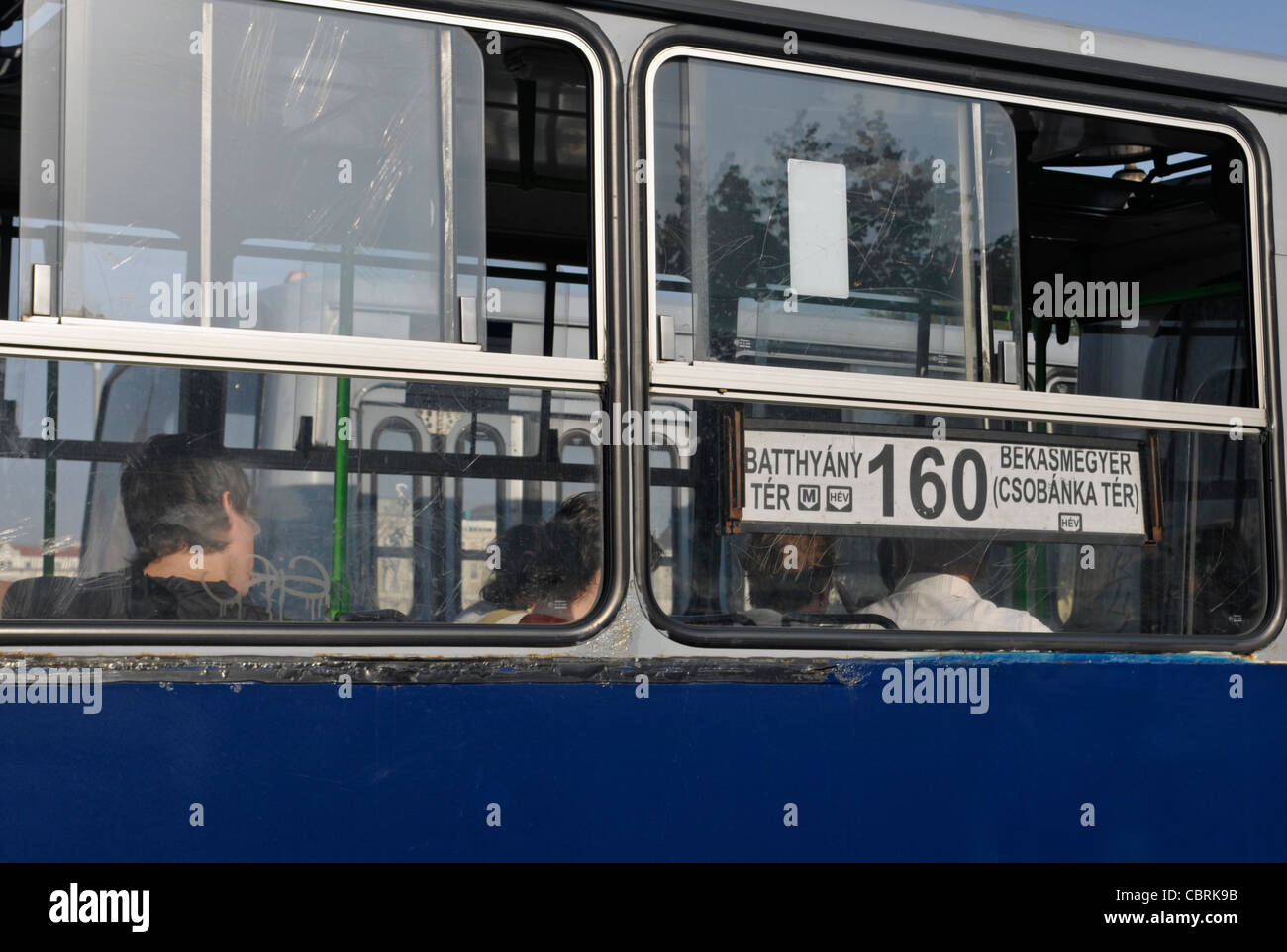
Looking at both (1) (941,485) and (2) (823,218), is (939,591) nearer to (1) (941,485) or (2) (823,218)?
(1) (941,485)

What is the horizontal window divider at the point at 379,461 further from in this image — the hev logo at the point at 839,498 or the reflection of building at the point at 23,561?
the hev logo at the point at 839,498

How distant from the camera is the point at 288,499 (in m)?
2.68

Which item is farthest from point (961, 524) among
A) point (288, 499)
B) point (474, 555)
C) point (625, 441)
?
point (288, 499)

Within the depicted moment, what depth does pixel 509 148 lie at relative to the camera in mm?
2893

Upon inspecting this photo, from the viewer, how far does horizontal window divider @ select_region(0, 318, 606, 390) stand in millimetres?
2516

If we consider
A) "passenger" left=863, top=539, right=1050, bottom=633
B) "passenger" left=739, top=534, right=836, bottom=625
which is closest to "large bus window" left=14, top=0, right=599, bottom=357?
"passenger" left=739, top=534, right=836, bottom=625

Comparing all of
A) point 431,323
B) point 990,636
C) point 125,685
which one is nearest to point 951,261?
point 990,636

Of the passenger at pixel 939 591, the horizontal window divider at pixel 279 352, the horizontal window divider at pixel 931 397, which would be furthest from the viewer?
the passenger at pixel 939 591

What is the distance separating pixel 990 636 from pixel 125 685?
1752mm

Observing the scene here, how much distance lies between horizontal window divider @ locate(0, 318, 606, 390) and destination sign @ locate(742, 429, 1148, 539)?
451 millimetres

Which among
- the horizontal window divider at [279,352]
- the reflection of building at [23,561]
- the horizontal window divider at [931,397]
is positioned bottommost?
the reflection of building at [23,561]

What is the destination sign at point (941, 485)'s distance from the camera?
118 inches

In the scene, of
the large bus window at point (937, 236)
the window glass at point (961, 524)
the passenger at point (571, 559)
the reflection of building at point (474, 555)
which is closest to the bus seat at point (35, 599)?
the reflection of building at point (474, 555)

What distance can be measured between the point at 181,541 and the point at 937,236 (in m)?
1.73
